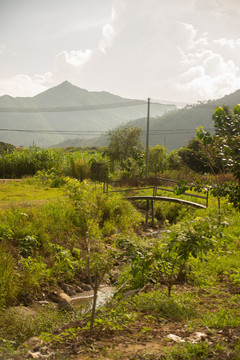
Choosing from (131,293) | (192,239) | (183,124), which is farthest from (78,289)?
(183,124)

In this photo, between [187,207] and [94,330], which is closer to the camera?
[94,330]

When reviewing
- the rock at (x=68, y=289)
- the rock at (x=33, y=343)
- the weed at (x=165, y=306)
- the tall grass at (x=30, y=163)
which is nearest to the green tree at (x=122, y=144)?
the tall grass at (x=30, y=163)

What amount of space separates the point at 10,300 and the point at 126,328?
256 centimetres

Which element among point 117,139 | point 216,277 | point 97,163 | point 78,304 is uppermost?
point 117,139

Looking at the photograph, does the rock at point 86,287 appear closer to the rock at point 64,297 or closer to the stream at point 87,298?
the stream at point 87,298

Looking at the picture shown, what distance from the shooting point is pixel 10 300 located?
18.3ft

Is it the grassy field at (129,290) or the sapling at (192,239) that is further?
the sapling at (192,239)

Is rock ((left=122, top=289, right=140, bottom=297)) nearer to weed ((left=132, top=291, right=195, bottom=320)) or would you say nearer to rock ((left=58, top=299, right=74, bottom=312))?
weed ((left=132, top=291, right=195, bottom=320))

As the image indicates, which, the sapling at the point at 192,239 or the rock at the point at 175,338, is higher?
the sapling at the point at 192,239

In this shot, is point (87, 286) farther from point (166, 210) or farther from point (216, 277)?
point (166, 210)

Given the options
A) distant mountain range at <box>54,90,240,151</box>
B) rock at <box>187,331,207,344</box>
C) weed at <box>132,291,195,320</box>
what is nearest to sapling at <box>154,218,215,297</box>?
weed at <box>132,291,195,320</box>

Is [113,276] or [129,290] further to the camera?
[113,276]

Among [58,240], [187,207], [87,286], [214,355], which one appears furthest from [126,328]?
[187,207]

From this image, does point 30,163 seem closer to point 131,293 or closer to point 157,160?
point 157,160
